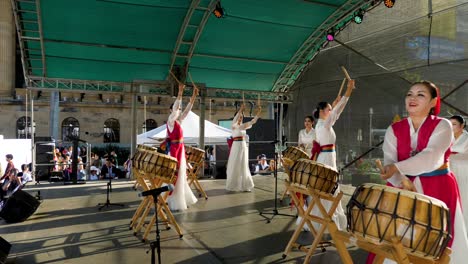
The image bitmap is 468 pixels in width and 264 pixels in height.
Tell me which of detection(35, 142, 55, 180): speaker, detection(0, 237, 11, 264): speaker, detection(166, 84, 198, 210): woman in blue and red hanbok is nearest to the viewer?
detection(0, 237, 11, 264): speaker

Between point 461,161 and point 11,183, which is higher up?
point 461,161

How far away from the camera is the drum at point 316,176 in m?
3.06

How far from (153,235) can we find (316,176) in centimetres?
219

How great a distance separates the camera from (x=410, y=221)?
1722mm

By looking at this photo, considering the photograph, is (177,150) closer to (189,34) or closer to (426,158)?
(189,34)

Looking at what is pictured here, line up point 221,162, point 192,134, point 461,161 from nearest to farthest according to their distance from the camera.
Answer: point 461,161
point 221,162
point 192,134

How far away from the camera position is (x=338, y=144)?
31.8 ft

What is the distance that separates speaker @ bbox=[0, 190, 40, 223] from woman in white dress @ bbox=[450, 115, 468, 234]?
17.2 feet

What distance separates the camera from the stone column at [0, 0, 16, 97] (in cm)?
2244

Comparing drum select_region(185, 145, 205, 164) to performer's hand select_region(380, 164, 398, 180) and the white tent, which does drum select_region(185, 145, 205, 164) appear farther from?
performer's hand select_region(380, 164, 398, 180)

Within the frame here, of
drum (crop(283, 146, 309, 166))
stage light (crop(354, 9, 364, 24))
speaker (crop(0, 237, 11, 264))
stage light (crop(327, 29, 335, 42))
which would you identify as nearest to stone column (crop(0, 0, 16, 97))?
stage light (crop(327, 29, 335, 42))

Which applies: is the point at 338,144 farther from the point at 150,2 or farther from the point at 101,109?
the point at 101,109

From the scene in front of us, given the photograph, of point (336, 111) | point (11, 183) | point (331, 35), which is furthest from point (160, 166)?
point (331, 35)

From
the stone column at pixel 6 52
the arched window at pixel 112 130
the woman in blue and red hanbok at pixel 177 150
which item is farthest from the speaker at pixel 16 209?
the stone column at pixel 6 52
